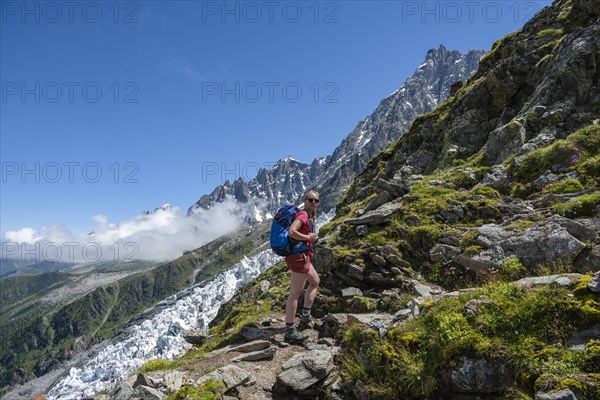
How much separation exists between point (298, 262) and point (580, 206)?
9.68 meters

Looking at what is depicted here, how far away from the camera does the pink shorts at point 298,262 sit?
11.5 metres

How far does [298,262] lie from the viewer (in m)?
11.5

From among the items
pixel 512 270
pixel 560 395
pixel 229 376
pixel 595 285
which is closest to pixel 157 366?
pixel 229 376

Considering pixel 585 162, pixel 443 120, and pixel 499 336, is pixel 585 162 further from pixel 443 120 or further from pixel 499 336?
pixel 443 120

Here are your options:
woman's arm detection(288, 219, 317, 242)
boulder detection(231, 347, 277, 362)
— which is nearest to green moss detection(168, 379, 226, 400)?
boulder detection(231, 347, 277, 362)

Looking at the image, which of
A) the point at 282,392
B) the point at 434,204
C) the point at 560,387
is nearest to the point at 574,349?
the point at 560,387

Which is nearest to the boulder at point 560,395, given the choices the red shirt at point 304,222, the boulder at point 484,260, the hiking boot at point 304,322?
the boulder at point 484,260

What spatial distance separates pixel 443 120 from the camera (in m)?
33.2

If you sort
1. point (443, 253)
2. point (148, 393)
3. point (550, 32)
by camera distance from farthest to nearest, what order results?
point (550, 32) → point (443, 253) → point (148, 393)

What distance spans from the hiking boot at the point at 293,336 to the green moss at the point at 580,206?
9.87 m

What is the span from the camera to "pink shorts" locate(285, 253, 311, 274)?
11492 mm

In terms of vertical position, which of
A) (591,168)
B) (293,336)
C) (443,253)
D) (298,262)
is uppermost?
(591,168)

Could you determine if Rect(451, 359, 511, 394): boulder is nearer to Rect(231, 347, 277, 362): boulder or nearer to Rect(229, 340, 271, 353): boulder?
Rect(231, 347, 277, 362): boulder

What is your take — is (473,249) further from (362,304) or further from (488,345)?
(488,345)
